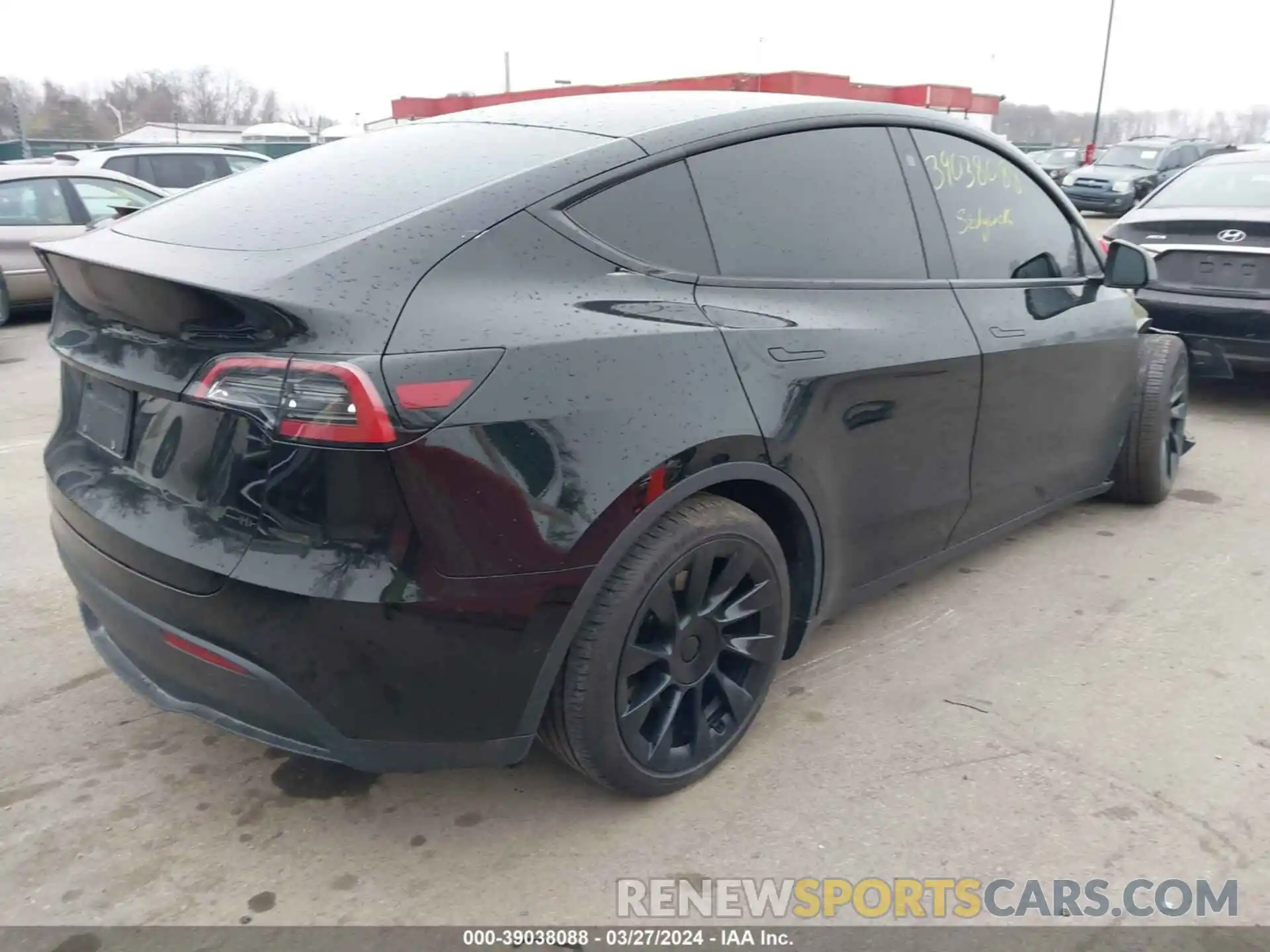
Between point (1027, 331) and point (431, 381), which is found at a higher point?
point (431, 381)

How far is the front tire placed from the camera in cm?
222

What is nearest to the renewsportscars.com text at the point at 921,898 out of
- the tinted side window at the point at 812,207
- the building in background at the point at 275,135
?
the tinted side window at the point at 812,207

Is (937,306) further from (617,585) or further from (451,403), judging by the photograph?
(451,403)

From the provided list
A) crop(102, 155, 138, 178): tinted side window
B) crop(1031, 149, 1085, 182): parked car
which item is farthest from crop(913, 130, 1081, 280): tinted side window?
crop(1031, 149, 1085, 182): parked car

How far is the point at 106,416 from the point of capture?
2.33 metres

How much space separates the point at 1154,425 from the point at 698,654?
2815 millimetres

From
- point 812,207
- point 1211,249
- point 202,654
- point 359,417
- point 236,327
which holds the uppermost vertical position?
point 812,207

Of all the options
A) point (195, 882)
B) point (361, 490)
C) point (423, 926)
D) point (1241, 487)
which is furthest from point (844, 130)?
point (1241, 487)

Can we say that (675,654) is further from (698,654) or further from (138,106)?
(138,106)

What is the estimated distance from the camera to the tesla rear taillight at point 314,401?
74.0 inches

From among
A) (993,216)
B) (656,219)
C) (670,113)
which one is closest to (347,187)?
(656,219)

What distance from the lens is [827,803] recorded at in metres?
2.50

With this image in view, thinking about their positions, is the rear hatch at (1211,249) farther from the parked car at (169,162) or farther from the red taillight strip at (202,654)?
the parked car at (169,162)

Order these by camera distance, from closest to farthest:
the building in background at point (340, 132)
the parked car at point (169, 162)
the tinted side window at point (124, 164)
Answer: the tinted side window at point (124, 164) → the parked car at point (169, 162) → the building in background at point (340, 132)
